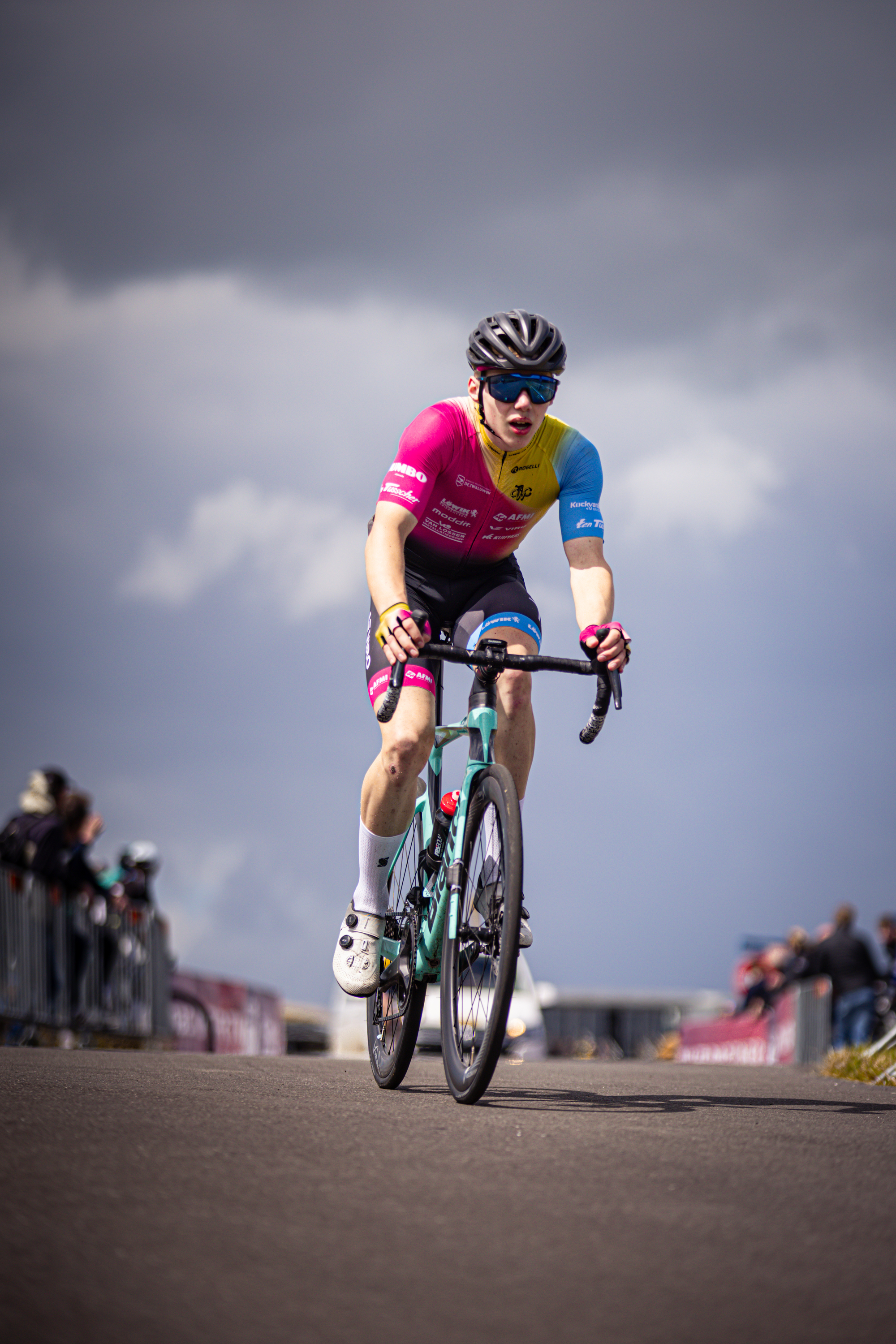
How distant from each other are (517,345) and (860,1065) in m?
4.99

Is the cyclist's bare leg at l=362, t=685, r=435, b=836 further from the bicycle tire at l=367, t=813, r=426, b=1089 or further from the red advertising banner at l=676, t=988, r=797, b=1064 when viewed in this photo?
the red advertising banner at l=676, t=988, r=797, b=1064

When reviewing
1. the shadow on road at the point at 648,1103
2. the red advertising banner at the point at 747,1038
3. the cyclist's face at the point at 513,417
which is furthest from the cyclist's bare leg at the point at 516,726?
the red advertising banner at the point at 747,1038

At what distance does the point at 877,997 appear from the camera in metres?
16.6

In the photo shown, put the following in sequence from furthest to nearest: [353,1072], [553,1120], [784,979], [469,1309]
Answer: [784,979]
[353,1072]
[553,1120]
[469,1309]

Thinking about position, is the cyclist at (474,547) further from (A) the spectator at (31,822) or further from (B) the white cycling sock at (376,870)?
(A) the spectator at (31,822)

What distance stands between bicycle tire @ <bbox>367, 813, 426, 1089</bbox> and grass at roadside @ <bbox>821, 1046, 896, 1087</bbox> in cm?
283

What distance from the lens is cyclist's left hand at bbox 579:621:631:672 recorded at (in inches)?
201

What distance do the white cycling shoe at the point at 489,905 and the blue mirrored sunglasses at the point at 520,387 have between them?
1790 millimetres

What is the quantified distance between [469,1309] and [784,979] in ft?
64.7

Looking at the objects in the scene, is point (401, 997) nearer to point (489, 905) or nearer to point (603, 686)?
point (489, 905)

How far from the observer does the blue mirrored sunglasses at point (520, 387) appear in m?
5.53

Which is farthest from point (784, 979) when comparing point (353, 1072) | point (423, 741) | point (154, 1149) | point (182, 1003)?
point (154, 1149)

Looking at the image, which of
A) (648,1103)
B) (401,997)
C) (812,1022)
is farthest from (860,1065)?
(812,1022)

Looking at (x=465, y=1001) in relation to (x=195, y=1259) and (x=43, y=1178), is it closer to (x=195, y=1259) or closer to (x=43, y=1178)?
(x=43, y=1178)
